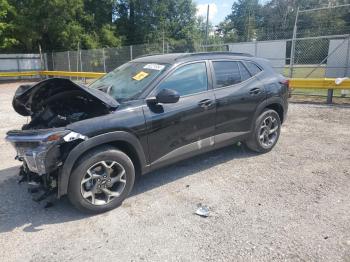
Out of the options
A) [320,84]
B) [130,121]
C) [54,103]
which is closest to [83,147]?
[130,121]

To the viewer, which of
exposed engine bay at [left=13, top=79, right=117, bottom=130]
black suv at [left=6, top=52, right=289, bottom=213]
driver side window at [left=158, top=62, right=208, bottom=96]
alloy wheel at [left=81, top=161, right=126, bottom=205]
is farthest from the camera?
driver side window at [left=158, top=62, right=208, bottom=96]

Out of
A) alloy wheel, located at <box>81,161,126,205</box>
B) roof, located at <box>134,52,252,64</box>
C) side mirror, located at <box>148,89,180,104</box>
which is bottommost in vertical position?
alloy wheel, located at <box>81,161,126,205</box>

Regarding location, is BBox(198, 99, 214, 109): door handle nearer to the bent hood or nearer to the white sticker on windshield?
the white sticker on windshield

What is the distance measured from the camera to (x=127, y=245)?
3297 millimetres

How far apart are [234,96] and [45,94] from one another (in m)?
2.71

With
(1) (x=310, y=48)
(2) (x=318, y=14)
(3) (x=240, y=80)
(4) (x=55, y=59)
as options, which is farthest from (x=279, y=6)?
(3) (x=240, y=80)

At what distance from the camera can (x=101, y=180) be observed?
389cm

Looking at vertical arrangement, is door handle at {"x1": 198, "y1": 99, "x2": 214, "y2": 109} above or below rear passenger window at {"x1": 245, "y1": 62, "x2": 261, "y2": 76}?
below

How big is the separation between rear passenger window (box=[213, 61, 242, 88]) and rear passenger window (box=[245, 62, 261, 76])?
281 millimetres

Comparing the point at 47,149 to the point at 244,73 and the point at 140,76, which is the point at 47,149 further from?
the point at 244,73

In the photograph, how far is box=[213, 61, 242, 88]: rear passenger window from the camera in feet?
16.5

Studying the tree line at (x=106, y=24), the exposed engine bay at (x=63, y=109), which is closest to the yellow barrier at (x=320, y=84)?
the exposed engine bay at (x=63, y=109)

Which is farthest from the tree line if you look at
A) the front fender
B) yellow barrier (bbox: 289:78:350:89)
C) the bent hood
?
the front fender

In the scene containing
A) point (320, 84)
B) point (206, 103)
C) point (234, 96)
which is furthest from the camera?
point (320, 84)
